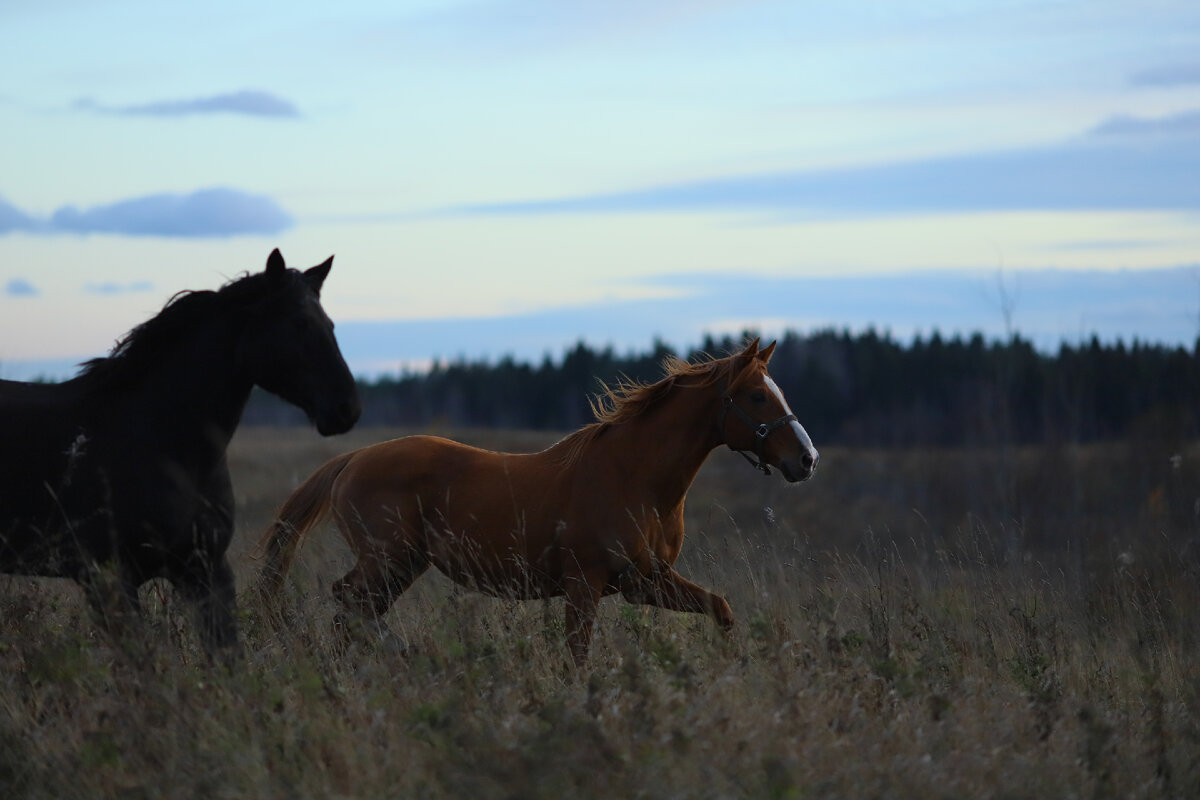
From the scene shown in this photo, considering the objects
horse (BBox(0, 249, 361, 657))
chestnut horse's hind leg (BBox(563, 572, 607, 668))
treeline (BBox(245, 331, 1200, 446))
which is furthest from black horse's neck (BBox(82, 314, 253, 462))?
treeline (BBox(245, 331, 1200, 446))

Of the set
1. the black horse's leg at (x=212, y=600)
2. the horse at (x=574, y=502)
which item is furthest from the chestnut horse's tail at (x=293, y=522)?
the black horse's leg at (x=212, y=600)

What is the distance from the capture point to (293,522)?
7.34 meters

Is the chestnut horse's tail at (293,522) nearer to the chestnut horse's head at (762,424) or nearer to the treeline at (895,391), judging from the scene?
the chestnut horse's head at (762,424)

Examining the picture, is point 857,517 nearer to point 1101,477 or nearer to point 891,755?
point 1101,477

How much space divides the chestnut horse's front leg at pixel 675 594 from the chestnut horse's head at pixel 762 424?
0.78 metres

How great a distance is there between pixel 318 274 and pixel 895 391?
215 feet

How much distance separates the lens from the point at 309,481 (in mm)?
7414

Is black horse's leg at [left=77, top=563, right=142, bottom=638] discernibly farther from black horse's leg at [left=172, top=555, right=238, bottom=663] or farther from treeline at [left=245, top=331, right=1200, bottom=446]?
treeline at [left=245, top=331, right=1200, bottom=446]

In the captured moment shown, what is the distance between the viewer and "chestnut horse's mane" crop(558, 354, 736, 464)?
655 centimetres

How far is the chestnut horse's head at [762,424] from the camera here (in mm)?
6195

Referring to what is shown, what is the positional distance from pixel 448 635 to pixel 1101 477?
29.6 m

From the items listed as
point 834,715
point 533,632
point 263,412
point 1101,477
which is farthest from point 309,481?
point 263,412

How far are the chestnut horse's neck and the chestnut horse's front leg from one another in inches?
15.8

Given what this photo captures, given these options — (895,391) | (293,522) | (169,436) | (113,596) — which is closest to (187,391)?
(169,436)
